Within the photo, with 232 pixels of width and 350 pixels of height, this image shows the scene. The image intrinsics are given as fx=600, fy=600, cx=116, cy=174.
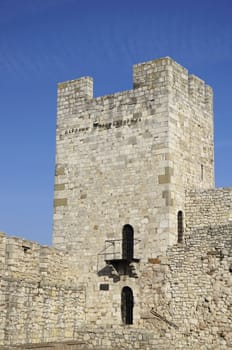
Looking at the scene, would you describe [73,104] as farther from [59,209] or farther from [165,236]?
[165,236]

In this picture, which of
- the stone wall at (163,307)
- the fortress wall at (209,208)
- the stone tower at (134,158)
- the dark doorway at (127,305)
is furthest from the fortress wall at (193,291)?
the fortress wall at (209,208)

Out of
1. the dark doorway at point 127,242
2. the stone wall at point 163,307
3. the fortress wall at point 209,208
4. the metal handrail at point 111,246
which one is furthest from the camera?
the metal handrail at point 111,246

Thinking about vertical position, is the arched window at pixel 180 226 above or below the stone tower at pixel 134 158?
below

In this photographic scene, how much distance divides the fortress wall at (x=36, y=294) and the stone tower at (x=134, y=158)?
1.39m

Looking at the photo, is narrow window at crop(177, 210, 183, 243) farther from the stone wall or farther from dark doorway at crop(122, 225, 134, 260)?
dark doorway at crop(122, 225, 134, 260)

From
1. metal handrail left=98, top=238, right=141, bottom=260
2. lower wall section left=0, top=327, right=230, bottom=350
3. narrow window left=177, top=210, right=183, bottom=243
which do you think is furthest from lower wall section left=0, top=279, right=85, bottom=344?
narrow window left=177, top=210, right=183, bottom=243

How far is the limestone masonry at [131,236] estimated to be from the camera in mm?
17844

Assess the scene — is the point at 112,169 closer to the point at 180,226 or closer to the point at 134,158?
the point at 134,158

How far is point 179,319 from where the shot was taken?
18234mm

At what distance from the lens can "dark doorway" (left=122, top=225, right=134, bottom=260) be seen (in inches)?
Answer: 777

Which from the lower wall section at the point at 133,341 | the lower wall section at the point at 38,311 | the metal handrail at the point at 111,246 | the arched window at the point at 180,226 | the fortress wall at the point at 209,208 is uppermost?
the fortress wall at the point at 209,208

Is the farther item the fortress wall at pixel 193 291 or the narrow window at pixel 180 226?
the narrow window at pixel 180 226

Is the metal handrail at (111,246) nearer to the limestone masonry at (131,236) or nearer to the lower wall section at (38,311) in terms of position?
the limestone masonry at (131,236)

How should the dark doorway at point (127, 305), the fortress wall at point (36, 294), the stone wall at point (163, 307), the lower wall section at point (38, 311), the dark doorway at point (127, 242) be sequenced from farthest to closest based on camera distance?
the dark doorway at point (127, 242) → the dark doorway at point (127, 305) → the stone wall at point (163, 307) → the fortress wall at point (36, 294) → the lower wall section at point (38, 311)
